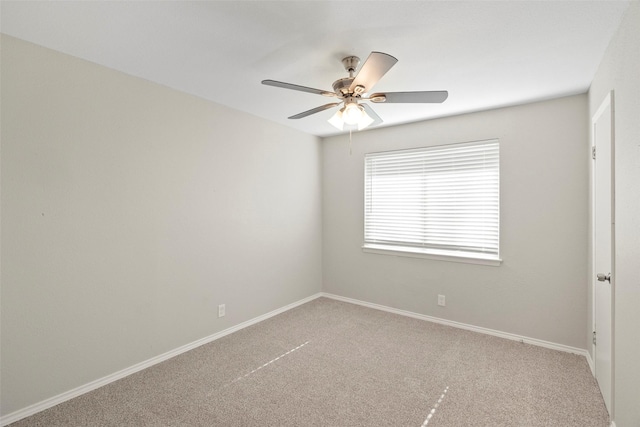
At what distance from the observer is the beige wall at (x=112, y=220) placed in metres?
1.98

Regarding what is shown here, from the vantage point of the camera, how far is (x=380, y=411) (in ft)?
6.75

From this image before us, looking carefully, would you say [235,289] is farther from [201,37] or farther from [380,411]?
[201,37]

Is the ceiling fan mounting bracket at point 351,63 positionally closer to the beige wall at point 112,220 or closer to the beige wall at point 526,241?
the beige wall at point 112,220

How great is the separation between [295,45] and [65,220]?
2.01 m

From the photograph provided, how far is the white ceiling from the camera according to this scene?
5.36 ft

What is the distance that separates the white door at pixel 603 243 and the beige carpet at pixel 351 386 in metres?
0.27

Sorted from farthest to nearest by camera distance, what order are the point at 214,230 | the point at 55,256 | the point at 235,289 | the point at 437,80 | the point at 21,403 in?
the point at 235,289 < the point at 214,230 < the point at 437,80 < the point at 55,256 < the point at 21,403

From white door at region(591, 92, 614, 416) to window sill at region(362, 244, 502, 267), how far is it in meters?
0.92

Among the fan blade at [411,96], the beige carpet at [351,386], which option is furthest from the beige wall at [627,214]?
the fan blade at [411,96]

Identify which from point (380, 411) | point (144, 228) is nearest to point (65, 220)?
point (144, 228)

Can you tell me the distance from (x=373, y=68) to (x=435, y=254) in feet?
8.31

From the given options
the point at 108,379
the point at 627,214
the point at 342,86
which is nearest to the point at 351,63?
the point at 342,86

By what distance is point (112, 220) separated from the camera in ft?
7.89

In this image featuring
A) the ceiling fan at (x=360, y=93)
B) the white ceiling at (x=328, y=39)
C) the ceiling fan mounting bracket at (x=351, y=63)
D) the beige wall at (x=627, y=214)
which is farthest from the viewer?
the ceiling fan mounting bracket at (x=351, y=63)
